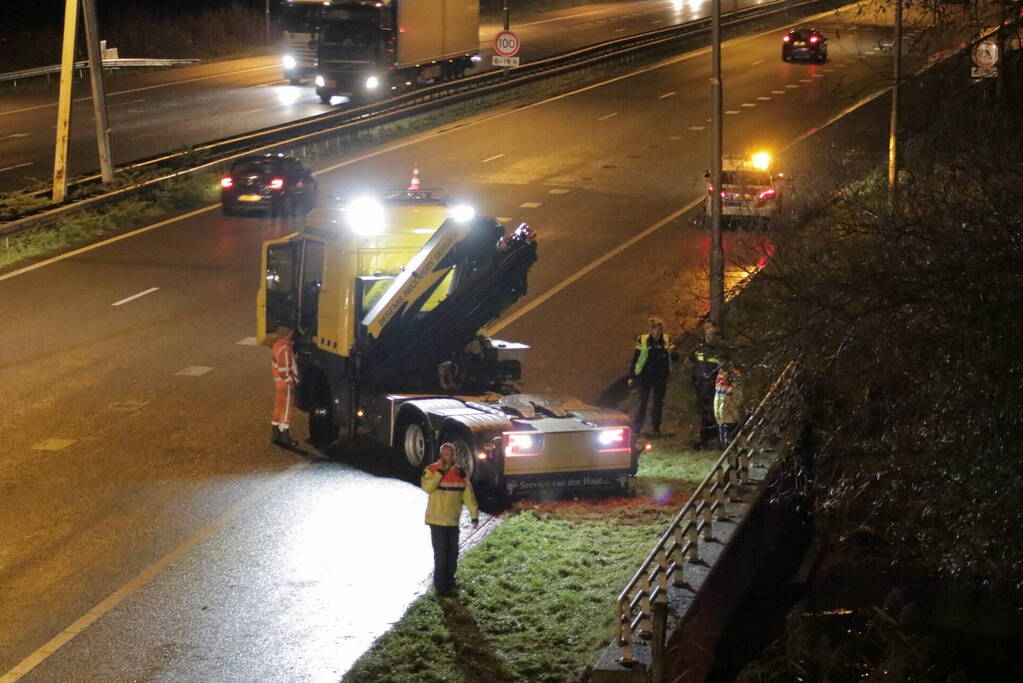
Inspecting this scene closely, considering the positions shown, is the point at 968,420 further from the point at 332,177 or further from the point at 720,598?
the point at 332,177

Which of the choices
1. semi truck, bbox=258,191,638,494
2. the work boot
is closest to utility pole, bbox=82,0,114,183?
semi truck, bbox=258,191,638,494

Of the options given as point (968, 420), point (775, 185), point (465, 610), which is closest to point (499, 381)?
point (465, 610)

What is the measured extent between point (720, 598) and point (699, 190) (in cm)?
2486

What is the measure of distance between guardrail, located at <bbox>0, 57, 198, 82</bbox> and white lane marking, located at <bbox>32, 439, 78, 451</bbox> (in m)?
41.4

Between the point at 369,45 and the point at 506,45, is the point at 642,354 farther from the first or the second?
the point at 506,45

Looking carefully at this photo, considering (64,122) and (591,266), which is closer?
(591,266)

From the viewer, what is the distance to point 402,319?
645 inches

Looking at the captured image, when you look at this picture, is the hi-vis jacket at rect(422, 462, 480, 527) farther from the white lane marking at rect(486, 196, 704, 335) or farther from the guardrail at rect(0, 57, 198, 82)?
the guardrail at rect(0, 57, 198, 82)

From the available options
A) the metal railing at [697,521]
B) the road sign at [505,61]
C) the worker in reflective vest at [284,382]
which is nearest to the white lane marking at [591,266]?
the worker in reflective vest at [284,382]

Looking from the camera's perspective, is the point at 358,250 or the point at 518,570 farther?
the point at 358,250

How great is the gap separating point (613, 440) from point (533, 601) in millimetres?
3108

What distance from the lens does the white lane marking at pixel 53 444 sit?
17156 mm

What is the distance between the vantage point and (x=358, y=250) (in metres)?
16.6

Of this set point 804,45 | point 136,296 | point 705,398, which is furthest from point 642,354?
point 804,45
